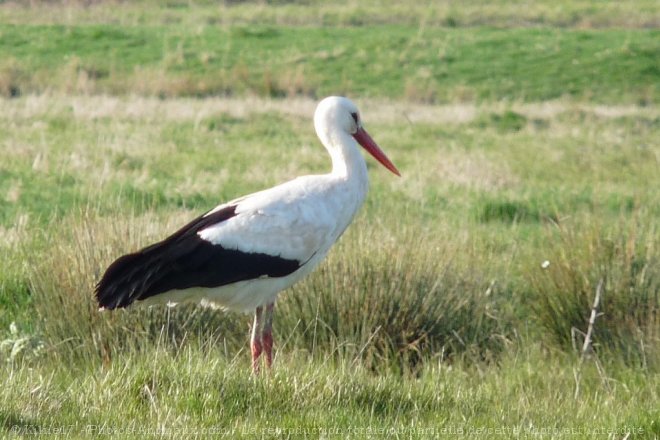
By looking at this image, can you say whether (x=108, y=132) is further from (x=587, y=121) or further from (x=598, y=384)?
(x=598, y=384)

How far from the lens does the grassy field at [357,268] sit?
4914mm

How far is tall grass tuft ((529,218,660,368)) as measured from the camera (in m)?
6.85

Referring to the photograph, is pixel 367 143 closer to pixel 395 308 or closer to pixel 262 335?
pixel 395 308

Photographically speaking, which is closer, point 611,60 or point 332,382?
point 332,382

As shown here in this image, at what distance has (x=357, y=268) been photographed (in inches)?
273

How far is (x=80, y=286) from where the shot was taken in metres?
6.58

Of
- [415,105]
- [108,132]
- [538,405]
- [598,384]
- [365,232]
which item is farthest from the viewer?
[415,105]

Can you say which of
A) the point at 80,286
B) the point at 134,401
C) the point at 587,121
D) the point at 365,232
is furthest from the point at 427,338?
the point at 587,121

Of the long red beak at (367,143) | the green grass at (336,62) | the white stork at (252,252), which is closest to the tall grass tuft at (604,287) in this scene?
the long red beak at (367,143)

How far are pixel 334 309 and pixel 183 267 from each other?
1.27 m

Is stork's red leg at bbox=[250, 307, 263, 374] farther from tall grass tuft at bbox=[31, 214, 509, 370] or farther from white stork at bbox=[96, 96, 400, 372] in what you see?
tall grass tuft at bbox=[31, 214, 509, 370]

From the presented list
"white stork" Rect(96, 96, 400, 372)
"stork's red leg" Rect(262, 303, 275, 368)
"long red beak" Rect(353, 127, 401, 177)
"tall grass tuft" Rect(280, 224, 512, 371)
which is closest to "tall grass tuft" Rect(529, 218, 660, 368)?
"tall grass tuft" Rect(280, 224, 512, 371)

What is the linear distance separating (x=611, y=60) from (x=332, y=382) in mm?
20798

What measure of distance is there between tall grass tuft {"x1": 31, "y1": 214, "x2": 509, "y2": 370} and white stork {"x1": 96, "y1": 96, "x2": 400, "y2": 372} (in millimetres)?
402
